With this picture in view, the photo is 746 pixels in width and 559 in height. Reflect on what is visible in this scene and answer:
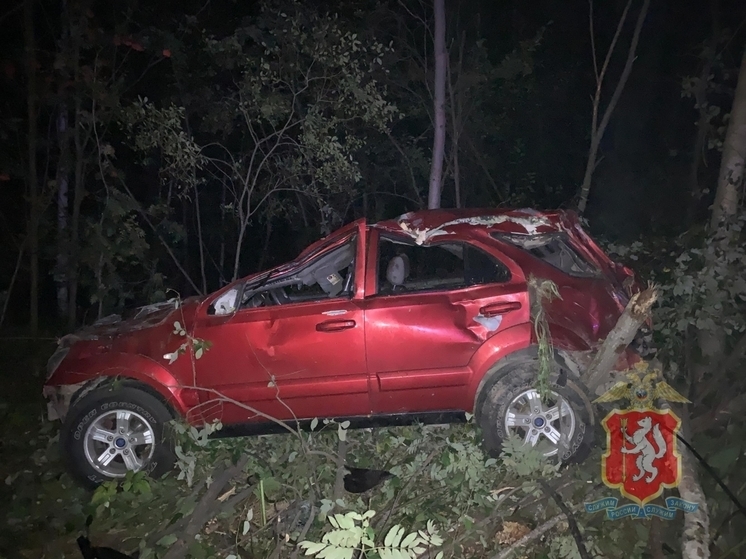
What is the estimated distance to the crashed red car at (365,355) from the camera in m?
4.21

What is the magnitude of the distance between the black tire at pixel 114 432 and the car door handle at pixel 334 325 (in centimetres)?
125

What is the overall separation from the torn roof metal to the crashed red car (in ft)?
0.05

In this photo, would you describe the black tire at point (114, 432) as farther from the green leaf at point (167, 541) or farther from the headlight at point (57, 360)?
the green leaf at point (167, 541)

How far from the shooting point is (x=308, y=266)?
4.58 metres

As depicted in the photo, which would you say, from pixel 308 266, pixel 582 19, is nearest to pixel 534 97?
pixel 582 19

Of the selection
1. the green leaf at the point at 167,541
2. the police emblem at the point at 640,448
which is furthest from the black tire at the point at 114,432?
the police emblem at the point at 640,448

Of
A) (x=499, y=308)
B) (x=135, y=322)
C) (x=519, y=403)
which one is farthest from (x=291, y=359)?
(x=519, y=403)

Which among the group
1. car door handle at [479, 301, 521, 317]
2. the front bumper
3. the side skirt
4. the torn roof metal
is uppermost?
the torn roof metal

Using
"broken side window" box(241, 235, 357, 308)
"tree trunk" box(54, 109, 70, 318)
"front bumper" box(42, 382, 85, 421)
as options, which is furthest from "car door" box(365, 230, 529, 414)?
"tree trunk" box(54, 109, 70, 318)

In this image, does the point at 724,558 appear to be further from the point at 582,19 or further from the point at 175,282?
the point at 582,19

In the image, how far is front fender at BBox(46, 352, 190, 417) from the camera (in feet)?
14.3

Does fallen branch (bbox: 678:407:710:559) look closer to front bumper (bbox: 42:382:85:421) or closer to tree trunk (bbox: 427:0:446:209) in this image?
front bumper (bbox: 42:382:85:421)

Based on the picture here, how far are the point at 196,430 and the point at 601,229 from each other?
38.2ft

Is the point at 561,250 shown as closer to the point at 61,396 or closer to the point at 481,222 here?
the point at 481,222
